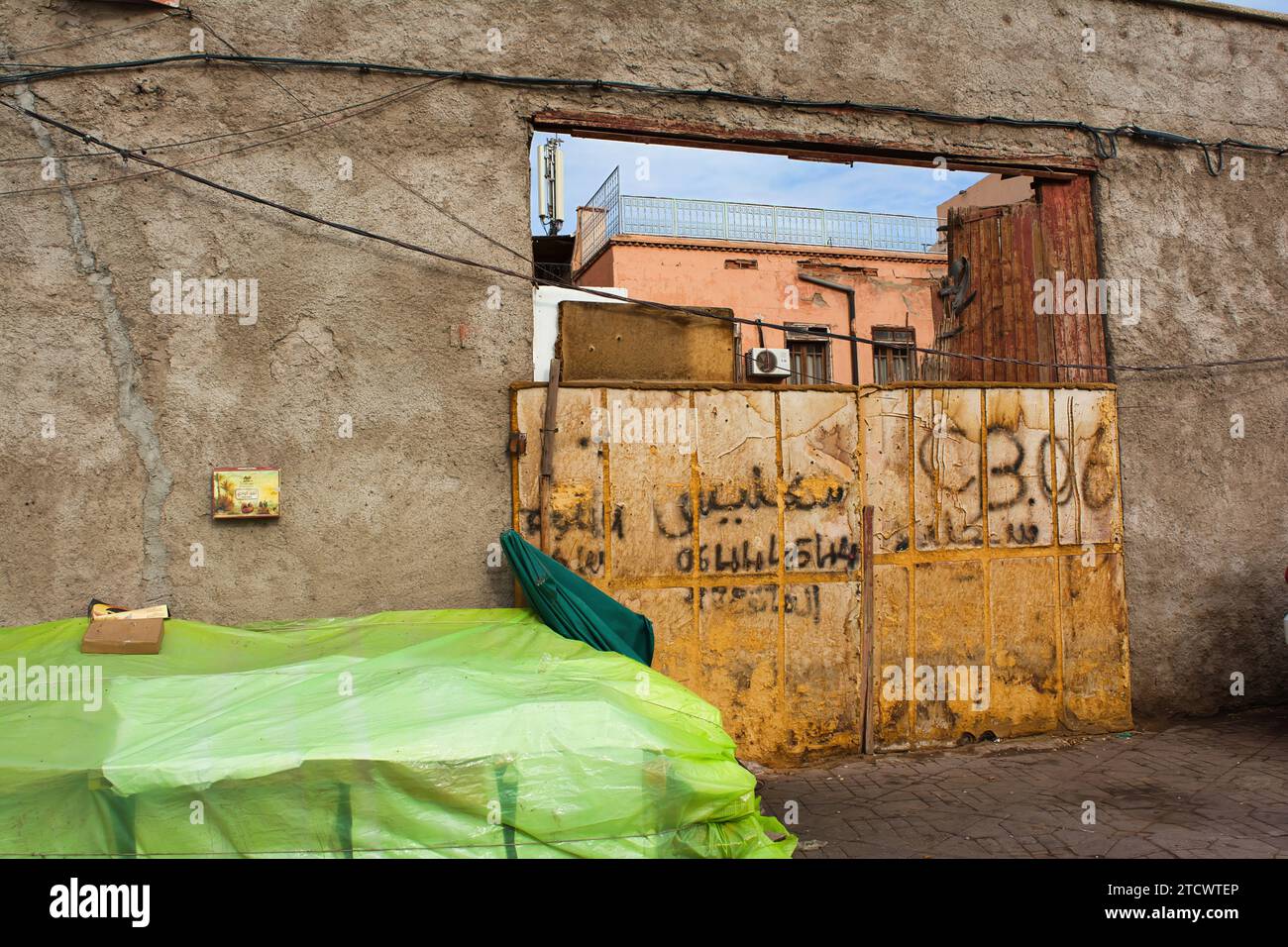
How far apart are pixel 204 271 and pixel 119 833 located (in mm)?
3527

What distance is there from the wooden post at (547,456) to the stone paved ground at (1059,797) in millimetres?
2101

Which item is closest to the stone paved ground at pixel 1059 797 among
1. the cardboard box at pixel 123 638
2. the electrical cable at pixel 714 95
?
the cardboard box at pixel 123 638

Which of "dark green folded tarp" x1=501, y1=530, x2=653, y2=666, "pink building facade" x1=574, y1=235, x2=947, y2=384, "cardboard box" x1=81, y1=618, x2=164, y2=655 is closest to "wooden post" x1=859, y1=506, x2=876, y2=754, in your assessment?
"dark green folded tarp" x1=501, y1=530, x2=653, y2=666

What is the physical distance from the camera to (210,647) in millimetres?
4488

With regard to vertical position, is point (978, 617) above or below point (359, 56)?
below

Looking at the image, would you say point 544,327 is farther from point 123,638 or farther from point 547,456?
point 123,638

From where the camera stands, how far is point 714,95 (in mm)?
6500

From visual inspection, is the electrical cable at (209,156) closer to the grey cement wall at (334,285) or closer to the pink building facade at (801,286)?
the grey cement wall at (334,285)

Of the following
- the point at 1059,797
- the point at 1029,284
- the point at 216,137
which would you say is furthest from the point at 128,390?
the point at 1029,284

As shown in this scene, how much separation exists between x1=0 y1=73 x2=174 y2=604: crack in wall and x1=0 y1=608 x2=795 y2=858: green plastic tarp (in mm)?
1378

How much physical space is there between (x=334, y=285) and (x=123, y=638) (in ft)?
7.80

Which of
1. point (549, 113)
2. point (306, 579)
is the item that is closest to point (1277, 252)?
point (549, 113)

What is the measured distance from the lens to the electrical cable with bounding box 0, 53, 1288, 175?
5496mm

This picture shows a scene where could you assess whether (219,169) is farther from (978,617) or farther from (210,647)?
(978,617)
